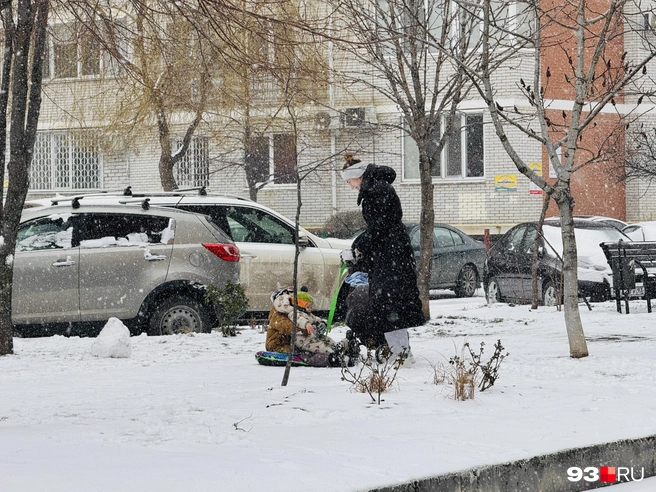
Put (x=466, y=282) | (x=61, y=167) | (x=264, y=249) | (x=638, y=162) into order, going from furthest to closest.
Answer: (x=61, y=167) < (x=638, y=162) < (x=466, y=282) < (x=264, y=249)

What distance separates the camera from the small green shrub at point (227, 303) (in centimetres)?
1171

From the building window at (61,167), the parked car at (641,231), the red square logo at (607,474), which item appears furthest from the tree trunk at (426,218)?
the building window at (61,167)

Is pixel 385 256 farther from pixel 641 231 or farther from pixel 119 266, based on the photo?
pixel 641 231

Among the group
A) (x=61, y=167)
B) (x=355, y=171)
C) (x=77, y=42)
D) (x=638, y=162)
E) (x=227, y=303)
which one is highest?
(x=61, y=167)

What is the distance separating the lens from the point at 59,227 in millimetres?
12133

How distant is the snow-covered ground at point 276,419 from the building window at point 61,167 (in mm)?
21853

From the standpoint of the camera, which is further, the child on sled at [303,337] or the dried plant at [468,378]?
the child on sled at [303,337]

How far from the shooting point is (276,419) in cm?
630

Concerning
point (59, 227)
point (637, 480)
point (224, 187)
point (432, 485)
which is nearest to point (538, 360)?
point (637, 480)

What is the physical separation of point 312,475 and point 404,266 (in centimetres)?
402

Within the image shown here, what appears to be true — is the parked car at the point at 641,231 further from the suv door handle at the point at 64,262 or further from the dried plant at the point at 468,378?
the dried plant at the point at 468,378

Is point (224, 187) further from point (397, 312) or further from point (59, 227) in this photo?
point (397, 312)

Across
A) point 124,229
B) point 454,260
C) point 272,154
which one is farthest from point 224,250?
point 272,154

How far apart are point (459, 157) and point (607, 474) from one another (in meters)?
23.9
